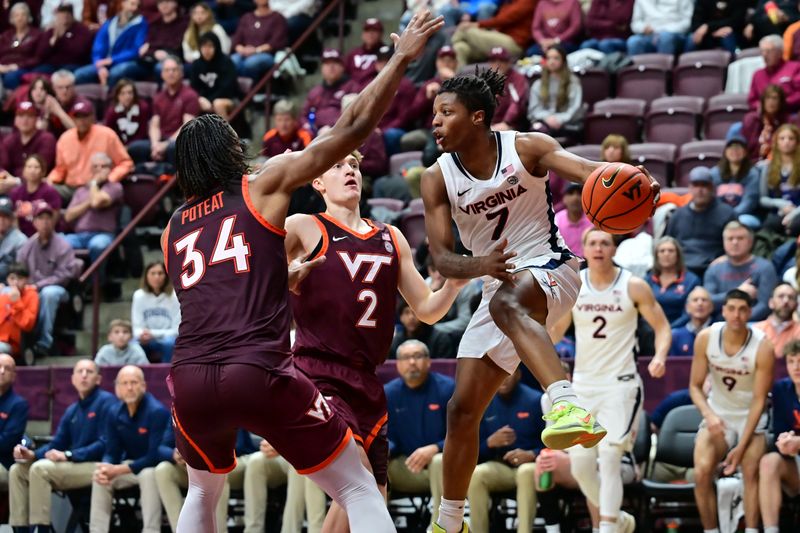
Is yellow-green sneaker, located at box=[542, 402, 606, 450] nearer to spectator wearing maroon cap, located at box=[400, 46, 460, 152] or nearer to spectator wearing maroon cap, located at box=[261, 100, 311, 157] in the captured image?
spectator wearing maroon cap, located at box=[261, 100, 311, 157]

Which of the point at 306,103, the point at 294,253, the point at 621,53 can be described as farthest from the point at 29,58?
the point at 294,253

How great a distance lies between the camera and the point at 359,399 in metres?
6.58

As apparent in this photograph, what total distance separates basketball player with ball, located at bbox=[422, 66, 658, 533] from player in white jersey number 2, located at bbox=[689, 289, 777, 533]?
334 cm

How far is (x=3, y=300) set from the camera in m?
12.5

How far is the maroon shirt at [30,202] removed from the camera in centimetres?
1409

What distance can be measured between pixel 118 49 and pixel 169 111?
2291 millimetres

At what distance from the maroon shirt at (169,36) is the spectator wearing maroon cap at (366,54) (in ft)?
8.44

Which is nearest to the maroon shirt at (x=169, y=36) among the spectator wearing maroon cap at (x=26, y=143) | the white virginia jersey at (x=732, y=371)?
the spectator wearing maroon cap at (x=26, y=143)

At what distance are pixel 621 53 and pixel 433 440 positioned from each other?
5.91 meters

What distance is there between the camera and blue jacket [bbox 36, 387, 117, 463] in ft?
36.1

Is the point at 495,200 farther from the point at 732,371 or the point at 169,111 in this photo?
the point at 169,111

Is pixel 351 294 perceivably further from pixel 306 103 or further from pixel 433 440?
pixel 306 103

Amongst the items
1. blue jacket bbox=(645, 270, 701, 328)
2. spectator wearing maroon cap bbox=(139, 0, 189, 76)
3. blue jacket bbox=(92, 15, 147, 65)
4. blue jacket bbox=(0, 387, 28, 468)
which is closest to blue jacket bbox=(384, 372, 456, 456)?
blue jacket bbox=(645, 270, 701, 328)

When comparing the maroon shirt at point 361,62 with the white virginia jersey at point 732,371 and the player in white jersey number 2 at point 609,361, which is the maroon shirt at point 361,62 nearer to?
the player in white jersey number 2 at point 609,361
